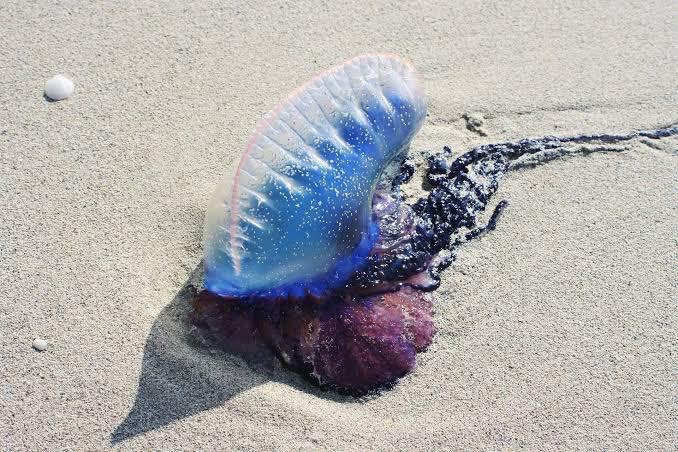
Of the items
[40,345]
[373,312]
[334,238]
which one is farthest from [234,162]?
[40,345]

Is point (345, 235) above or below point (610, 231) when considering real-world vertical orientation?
above

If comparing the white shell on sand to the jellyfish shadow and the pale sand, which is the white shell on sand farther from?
the jellyfish shadow

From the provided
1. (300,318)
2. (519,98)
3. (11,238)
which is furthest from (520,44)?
(11,238)

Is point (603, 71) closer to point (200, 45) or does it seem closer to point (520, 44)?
point (520, 44)

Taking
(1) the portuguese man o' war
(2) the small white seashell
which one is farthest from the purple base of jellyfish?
(2) the small white seashell

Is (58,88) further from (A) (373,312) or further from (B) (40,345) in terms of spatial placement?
(A) (373,312)

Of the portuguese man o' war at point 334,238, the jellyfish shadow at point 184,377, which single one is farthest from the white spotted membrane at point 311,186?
the jellyfish shadow at point 184,377
